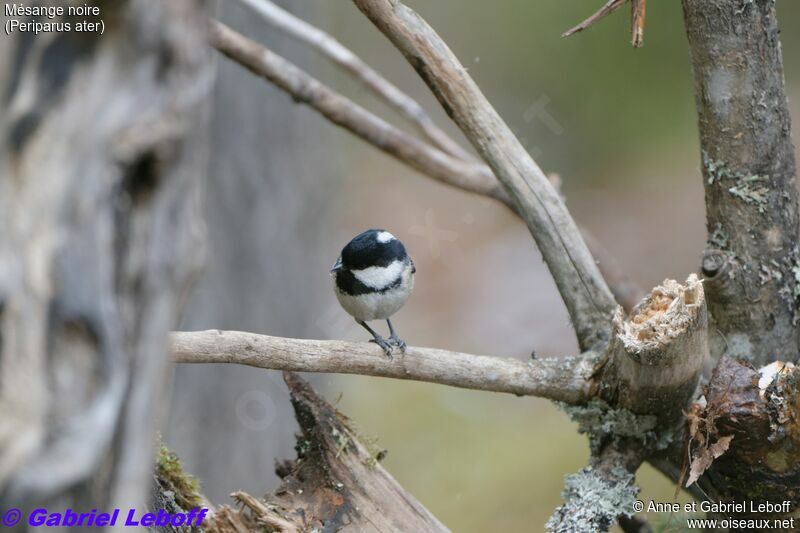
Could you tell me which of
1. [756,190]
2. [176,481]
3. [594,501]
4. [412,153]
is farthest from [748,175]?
[176,481]

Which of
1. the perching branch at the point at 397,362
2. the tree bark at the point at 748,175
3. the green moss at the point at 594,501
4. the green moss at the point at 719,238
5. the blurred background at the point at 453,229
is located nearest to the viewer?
the perching branch at the point at 397,362

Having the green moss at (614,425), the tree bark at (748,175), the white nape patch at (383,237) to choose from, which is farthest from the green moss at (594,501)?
the white nape patch at (383,237)

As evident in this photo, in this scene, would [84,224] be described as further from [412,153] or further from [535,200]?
[412,153]

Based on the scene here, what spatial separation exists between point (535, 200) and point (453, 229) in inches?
261

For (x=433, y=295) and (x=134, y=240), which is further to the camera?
(x=433, y=295)

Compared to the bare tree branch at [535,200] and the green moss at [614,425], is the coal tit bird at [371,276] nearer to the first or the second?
the bare tree branch at [535,200]

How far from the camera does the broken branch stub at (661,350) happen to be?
213cm

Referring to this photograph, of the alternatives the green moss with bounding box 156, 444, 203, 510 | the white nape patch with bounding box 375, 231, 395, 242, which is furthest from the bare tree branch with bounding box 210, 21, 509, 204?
the green moss with bounding box 156, 444, 203, 510

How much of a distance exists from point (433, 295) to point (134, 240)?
776cm

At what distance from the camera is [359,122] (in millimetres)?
3398

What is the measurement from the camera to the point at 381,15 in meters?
2.40

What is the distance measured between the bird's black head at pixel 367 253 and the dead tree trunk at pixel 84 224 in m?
1.74

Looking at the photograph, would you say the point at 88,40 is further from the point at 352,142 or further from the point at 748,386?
the point at 352,142

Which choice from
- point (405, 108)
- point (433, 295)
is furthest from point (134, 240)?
point (433, 295)
